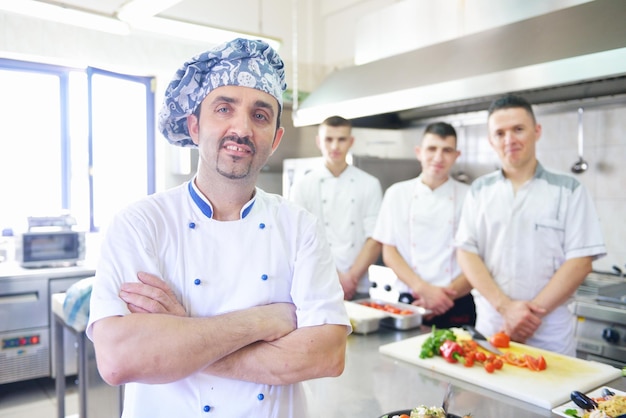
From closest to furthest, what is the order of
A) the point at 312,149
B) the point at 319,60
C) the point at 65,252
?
the point at 65,252, the point at 312,149, the point at 319,60

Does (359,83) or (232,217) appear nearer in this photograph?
(232,217)

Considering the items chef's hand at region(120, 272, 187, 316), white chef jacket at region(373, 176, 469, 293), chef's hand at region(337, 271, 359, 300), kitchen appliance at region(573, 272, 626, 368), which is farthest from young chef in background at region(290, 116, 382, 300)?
chef's hand at region(120, 272, 187, 316)

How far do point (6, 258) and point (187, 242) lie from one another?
12.4 feet

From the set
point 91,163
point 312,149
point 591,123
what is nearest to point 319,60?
point 312,149

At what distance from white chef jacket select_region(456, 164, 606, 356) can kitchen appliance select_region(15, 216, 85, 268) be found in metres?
3.12

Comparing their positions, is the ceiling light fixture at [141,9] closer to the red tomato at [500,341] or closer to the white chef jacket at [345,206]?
the white chef jacket at [345,206]

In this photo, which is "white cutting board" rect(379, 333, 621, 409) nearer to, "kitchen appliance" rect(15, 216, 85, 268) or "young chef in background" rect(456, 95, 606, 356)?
"young chef in background" rect(456, 95, 606, 356)

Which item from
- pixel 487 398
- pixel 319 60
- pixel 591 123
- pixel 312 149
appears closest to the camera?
pixel 487 398

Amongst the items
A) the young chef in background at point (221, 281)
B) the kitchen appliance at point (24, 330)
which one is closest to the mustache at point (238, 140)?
the young chef in background at point (221, 281)

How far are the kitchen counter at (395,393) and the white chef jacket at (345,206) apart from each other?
158 centimetres

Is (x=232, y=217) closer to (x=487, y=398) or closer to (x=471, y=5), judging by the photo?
(x=487, y=398)

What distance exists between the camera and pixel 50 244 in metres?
4.02

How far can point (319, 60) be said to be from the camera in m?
5.90

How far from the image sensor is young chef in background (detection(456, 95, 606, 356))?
2.15m
